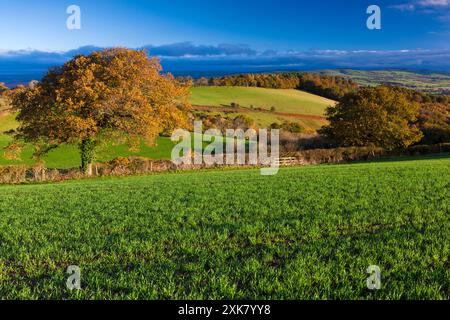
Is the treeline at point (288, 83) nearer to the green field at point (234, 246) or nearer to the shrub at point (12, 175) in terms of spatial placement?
the shrub at point (12, 175)

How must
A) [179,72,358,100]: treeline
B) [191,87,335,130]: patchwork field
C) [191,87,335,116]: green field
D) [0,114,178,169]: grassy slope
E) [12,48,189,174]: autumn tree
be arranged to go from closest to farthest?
[12,48,189,174]: autumn tree
[0,114,178,169]: grassy slope
[191,87,335,130]: patchwork field
[191,87,335,116]: green field
[179,72,358,100]: treeline

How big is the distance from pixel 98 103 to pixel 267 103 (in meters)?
87.6

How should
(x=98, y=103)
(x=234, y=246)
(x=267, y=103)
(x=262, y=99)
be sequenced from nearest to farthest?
1. (x=234, y=246)
2. (x=98, y=103)
3. (x=267, y=103)
4. (x=262, y=99)

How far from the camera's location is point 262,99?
12200 cm

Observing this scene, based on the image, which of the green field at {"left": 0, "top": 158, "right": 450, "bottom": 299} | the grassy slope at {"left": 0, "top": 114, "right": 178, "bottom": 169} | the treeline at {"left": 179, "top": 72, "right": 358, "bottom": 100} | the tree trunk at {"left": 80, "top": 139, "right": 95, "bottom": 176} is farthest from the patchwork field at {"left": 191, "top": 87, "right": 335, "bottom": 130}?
the green field at {"left": 0, "top": 158, "right": 450, "bottom": 299}

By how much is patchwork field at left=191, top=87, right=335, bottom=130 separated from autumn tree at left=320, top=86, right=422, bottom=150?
28.2 m

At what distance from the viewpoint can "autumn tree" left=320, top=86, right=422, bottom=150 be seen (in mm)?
65875

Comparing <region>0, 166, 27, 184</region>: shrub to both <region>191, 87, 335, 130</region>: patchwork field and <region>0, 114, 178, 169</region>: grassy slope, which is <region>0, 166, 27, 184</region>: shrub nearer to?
<region>0, 114, 178, 169</region>: grassy slope

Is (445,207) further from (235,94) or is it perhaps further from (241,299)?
(235,94)

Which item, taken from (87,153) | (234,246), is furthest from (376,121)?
(234,246)

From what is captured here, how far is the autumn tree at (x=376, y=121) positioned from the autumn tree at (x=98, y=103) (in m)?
38.1

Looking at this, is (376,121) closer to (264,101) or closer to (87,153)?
(87,153)
